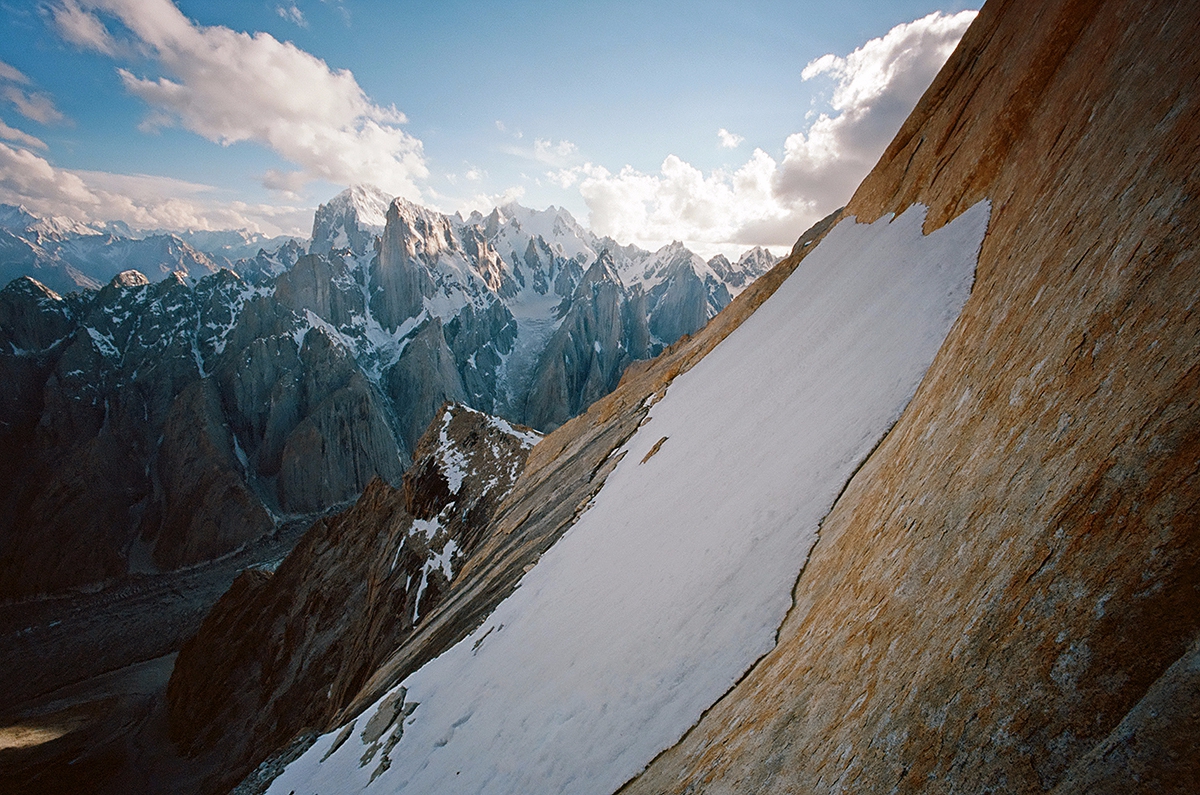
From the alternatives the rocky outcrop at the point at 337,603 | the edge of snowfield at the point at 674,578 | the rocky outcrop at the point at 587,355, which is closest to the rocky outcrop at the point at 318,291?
the rocky outcrop at the point at 587,355

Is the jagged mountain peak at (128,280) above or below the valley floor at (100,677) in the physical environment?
above

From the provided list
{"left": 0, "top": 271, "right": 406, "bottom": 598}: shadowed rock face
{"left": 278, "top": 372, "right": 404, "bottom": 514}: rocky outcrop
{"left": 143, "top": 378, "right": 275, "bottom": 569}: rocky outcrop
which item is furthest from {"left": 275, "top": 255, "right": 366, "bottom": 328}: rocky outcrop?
{"left": 143, "top": 378, "right": 275, "bottom": 569}: rocky outcrop

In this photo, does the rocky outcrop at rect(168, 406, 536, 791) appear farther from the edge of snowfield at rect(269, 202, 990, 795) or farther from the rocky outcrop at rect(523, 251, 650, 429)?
the rocky outcrop at rect(523, 251, 650, 429)

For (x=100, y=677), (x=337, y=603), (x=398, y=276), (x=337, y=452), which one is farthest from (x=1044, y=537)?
(x=398, y=276)

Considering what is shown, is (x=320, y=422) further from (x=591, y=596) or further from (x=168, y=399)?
(x=591, y=596)

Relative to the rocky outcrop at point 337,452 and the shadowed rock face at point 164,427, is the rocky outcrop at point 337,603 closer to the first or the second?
the shadowed rock face at point 164,427

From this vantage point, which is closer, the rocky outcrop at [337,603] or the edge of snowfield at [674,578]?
the edge of snowfield at [674,578]
